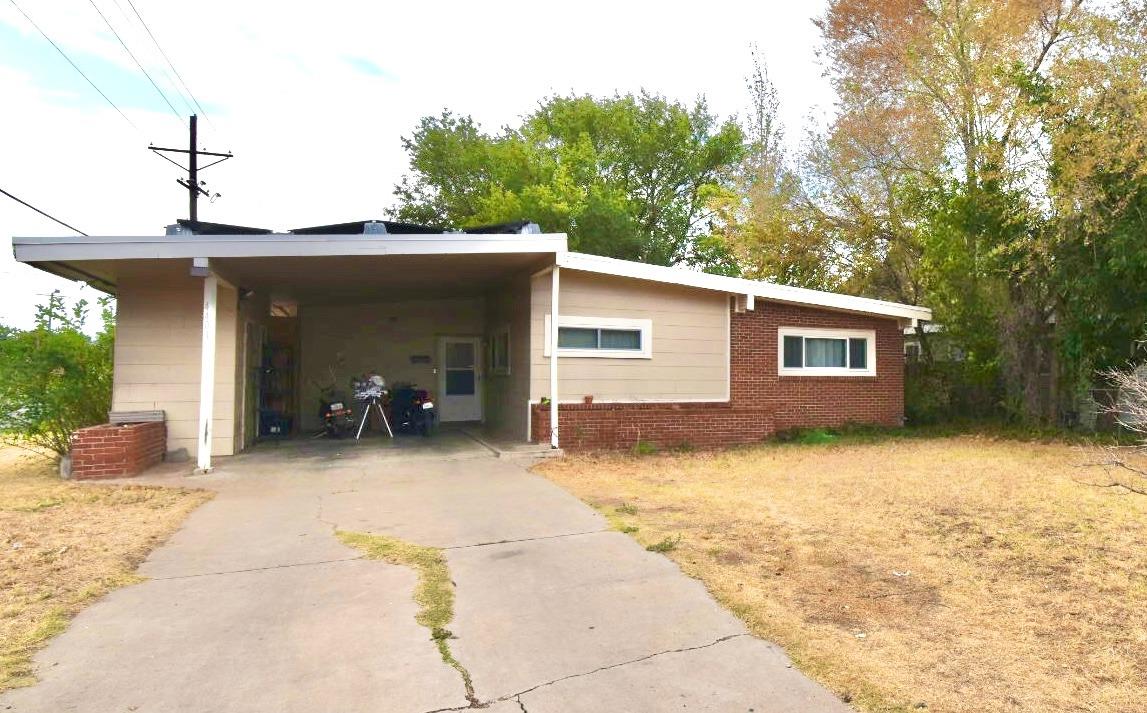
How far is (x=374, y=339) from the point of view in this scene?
15711 millimetres

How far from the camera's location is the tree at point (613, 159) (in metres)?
29.0

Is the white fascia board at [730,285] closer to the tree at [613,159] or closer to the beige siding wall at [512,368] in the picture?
the beige siding wall at [512,368]

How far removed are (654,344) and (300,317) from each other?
7935 millimetres

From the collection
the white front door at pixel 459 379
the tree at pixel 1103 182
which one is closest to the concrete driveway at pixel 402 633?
the white front door at pixel 459 379

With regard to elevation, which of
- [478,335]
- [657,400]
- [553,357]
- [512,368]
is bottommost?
[657,400]

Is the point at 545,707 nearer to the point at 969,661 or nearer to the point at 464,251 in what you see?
the point at 969,661

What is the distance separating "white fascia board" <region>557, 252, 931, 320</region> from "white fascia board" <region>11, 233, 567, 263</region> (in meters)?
1.48

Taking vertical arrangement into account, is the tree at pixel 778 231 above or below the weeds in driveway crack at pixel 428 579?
above

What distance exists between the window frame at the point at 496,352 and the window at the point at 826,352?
196 inches

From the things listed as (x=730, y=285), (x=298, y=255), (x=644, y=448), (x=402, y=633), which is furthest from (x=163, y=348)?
(x=730, y=285)

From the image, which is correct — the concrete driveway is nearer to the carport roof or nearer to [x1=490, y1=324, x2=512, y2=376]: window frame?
the carport roof

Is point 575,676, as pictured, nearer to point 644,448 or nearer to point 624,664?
point 624,664

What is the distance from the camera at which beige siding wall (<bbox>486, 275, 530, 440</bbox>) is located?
470 inches

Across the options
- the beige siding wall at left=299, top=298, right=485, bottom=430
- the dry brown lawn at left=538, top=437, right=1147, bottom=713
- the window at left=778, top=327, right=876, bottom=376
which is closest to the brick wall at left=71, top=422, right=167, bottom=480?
the dry brown lawn at left=538, top=437, right=1147, bottom=713
